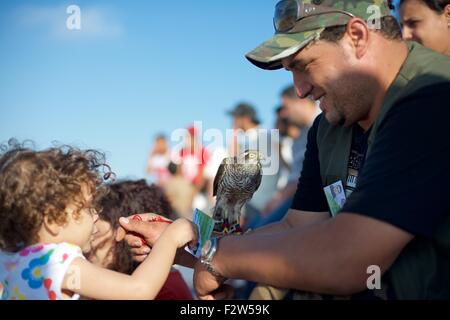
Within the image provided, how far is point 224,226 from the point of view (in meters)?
3.22

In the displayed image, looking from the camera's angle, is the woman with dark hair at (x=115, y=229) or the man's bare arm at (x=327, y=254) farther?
the woman with dark hair at (x=115, y=229)

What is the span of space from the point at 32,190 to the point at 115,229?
1022 mm

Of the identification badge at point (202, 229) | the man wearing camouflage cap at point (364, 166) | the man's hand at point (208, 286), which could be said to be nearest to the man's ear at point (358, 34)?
the man wearing camouflage cap at point (364, 166)

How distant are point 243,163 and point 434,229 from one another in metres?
2.03

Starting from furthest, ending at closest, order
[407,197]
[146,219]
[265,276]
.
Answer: [146,219]
[265,276]
[407,197]

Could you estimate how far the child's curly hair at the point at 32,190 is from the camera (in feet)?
7.48

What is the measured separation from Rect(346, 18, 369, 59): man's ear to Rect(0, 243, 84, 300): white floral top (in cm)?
143

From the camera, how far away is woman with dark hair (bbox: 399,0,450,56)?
3.64 m

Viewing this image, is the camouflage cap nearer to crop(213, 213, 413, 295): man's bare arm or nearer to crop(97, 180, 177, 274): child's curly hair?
crop(213, 213, 413, 295): man's bare arm

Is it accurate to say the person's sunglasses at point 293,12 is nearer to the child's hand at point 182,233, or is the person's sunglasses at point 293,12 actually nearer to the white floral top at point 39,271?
the child's hand at point 182,233

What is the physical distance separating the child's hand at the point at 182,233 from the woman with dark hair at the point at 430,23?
7.08 ft

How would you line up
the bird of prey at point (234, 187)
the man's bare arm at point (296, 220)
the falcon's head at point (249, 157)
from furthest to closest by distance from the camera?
the falcon's head at point (249, 157) < the bird of prey at point (234, 187) < the man's bare arm at point (296, 220)
